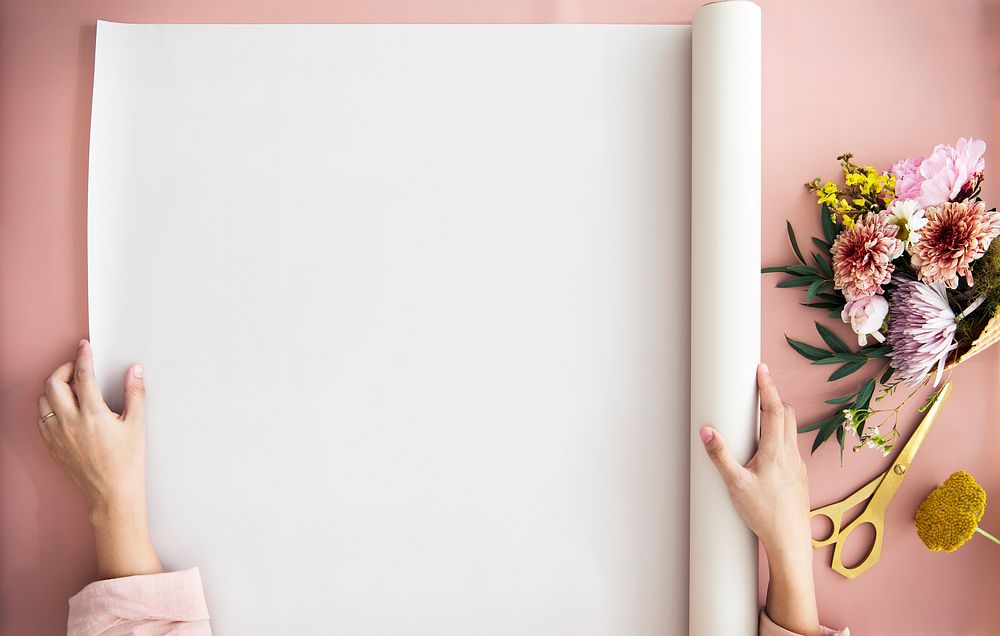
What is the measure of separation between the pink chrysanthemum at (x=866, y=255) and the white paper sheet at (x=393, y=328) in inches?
10.8

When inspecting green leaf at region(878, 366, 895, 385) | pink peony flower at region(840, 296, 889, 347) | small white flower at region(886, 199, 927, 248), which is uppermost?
small white flower at region(886, 199, 927, 248)

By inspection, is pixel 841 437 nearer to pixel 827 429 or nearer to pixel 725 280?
pixel 827 429

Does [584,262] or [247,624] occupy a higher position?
[584,262]

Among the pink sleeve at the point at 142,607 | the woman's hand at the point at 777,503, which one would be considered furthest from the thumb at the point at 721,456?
the pink sleeve at the point at 142,607

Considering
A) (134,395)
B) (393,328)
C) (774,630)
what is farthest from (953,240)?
(134,395)

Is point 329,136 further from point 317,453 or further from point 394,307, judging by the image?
point 317,453

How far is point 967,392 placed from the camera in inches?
41.2

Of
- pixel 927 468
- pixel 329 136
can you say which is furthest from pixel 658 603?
pixel 329 136

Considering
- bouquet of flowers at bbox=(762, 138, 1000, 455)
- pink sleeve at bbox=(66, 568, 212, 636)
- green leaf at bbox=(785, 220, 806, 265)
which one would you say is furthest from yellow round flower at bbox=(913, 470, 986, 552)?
pink sleeve at bbox=(66, 568, 212, 636)

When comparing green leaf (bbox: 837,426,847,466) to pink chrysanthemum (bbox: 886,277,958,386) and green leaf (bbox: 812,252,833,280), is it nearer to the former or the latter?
pink chrysanthemum (bbox: 886,277,958,386)

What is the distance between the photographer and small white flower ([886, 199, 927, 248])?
93 cm

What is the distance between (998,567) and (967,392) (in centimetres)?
31

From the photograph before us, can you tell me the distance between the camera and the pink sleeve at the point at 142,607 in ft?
3.17

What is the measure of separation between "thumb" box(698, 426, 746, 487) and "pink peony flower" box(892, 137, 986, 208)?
50cm
